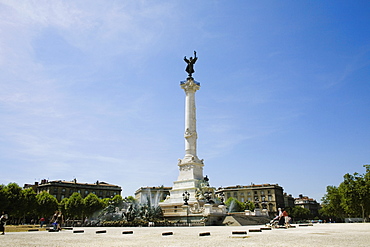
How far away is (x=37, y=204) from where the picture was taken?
62.3m

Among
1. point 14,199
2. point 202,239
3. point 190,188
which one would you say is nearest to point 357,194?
point 190,188

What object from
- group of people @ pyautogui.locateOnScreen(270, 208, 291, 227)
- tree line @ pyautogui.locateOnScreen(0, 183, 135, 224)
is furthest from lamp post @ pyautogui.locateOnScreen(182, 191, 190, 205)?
group of people @ pyautogui.locateOnScreen(270, 208, 291, 227)

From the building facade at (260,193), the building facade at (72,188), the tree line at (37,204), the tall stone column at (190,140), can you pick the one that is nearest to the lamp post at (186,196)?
the tall stone column at (190,140)

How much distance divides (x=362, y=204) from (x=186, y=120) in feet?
109

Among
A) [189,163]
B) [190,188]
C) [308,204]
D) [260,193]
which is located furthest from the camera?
[308,204]

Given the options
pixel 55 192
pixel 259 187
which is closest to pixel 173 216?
pixel 55 192

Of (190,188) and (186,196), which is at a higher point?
(190,188)

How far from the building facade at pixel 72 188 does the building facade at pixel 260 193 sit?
140 feet

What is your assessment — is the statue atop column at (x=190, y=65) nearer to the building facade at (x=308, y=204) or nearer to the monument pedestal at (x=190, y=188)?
the monument pedestal at (x=190, y=188)

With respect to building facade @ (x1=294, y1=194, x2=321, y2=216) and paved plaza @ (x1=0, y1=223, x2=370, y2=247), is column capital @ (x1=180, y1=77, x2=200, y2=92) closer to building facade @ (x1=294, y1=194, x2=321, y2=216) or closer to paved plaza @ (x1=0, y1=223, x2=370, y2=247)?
paved plaza @ (x1=0, y1=223, x2=370, y2=247)

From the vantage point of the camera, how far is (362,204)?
4756cm

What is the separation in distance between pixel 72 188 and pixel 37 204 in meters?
32.5

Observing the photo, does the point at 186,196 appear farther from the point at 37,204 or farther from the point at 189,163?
the point at 37,204

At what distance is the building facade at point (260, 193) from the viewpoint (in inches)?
3989
